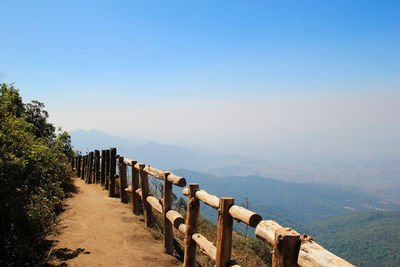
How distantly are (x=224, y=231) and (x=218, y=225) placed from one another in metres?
0.15

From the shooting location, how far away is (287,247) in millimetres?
2568

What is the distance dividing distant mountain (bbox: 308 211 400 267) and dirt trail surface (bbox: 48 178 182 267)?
11140 cm

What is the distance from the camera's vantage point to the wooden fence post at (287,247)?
2555 millimetres

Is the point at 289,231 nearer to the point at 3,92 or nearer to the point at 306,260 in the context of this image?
the point at 306,260

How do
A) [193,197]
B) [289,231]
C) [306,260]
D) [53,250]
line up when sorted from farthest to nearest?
[53,250] < [193,197] < [289,231] < [306,260]

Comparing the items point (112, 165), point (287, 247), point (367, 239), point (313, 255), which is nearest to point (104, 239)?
point (112, 165)

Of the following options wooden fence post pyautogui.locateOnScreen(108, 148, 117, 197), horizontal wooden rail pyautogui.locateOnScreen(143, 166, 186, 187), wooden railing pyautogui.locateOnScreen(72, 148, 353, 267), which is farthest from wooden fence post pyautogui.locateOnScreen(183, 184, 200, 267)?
wooden fence post pyautogui.locateOnScreen(108, 148, 117, 197)

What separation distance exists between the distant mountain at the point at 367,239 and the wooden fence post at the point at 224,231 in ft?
372

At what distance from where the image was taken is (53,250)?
5.59 metres

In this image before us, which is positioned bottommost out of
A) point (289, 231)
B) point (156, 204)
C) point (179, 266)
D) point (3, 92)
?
point (179, 266)

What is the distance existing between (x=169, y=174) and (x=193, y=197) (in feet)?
4.15

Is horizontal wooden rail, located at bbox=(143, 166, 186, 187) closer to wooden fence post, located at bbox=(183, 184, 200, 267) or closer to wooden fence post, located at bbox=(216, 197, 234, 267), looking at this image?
wooden fence post, located at bbox=(183, 184, 200, 267)

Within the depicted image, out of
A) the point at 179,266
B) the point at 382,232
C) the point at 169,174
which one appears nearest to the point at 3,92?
the point at 169,174

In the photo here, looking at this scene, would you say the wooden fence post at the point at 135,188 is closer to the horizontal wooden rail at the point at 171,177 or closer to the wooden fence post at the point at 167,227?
the horizontal wooden rail at the point at 171,177
